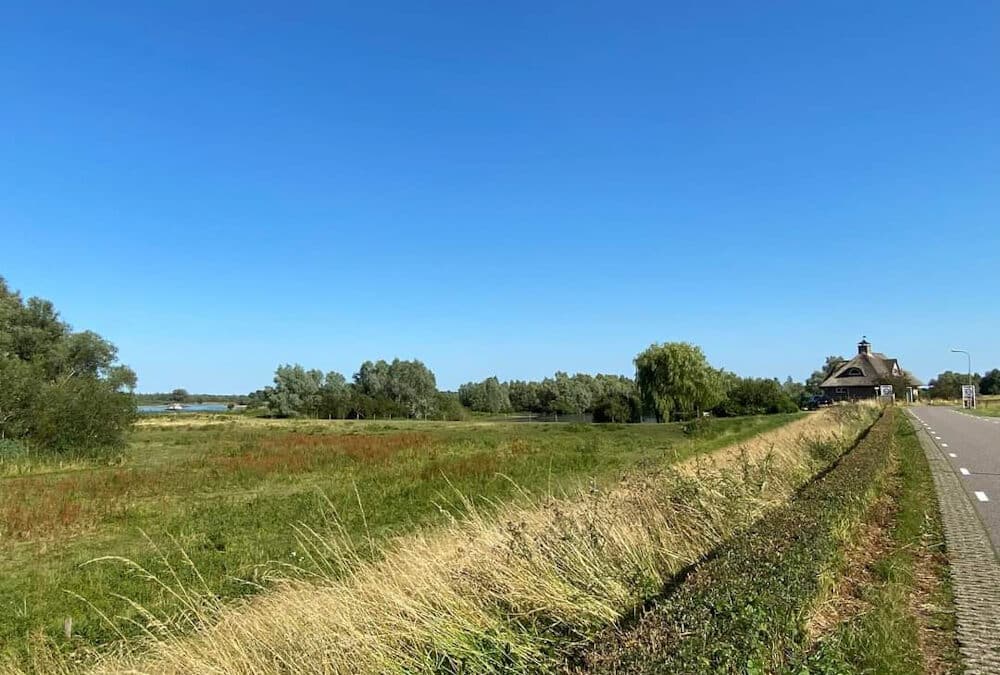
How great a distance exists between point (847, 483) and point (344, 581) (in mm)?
6344

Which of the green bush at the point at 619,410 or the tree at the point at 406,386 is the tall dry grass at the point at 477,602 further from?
the tree at the point at 406,386

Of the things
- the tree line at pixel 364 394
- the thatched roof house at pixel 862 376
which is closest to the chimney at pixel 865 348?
the thatched roof house at pixel 862 376

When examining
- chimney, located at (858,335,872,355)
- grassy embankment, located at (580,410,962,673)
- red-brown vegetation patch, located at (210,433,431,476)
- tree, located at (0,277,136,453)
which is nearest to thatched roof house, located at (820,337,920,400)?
chimney, located at (858,335,872,355)

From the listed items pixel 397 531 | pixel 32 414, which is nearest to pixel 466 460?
pixel 397 531

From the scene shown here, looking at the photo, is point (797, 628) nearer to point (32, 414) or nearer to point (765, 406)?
point (32, 414)

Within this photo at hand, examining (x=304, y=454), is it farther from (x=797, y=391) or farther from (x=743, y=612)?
(x=797, y=391)

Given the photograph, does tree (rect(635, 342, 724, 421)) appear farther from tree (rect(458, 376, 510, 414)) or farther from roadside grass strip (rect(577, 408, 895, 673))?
tree (rect(458, 376, 510, 414))

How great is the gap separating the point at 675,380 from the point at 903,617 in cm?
6198

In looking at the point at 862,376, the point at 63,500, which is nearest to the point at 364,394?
the point at 862,376

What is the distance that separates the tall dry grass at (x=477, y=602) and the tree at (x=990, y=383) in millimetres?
133878

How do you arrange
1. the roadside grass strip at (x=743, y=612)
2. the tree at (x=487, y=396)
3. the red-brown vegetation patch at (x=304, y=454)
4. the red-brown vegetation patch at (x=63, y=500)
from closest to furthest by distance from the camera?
1. the roadside grass strip at (x=743, y=612)
2. the red-brown vegetation patch at (x=63, y=500)
3. the red-brown vegetation patch at (x=304, y=454)
4. the tree at (x=487, y=396)

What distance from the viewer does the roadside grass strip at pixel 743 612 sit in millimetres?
2809

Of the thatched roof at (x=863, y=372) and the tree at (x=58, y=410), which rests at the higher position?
the thatched roof at (x=863, y=372)

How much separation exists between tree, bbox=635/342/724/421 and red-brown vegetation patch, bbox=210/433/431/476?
35.5m
